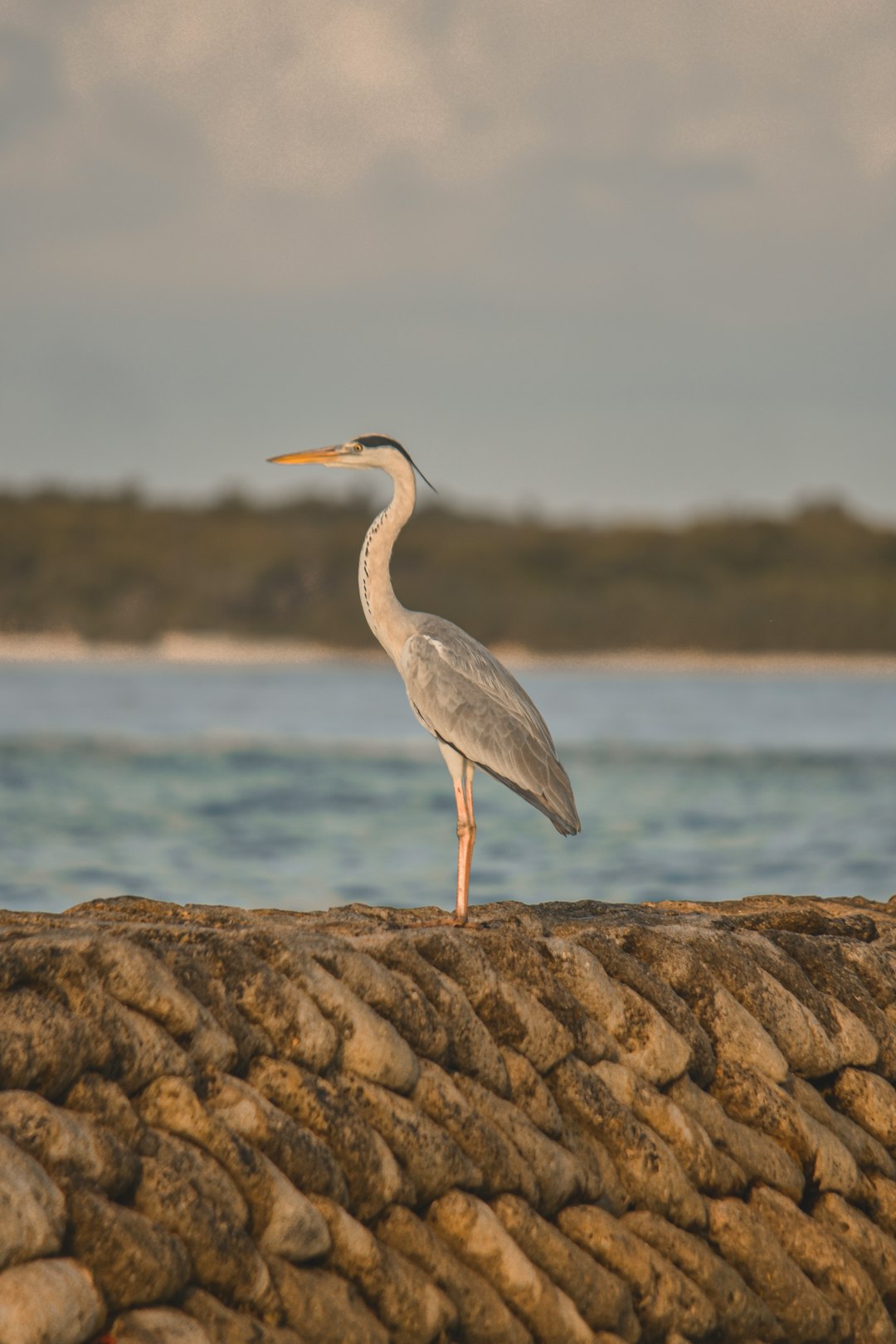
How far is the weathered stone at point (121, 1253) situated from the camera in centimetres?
282

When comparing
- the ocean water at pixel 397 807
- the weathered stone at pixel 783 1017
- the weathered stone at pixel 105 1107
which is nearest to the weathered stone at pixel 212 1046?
the weathered stone at pixel 105 1107

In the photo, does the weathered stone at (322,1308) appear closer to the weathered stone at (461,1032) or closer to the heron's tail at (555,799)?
the weathered stone at (461,1032)

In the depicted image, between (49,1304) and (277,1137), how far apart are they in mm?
725

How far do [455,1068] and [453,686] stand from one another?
2.50 meters

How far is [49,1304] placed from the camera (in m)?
2.67

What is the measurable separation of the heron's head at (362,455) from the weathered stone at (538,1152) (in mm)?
3380

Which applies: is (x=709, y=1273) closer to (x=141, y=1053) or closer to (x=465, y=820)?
(x=141, y=1053)

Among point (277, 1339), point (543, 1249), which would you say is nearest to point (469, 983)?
point (543, 1249)

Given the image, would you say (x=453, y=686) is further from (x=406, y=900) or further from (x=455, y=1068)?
(x=406, y=900)

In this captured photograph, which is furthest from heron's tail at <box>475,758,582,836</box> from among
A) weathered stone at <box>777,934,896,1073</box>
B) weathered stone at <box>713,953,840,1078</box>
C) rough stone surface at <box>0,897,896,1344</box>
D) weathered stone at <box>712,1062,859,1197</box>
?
weathered stone at <box>712,1062,859,1197</box>

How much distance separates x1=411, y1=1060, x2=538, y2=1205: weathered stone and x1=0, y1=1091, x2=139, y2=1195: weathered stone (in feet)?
2.86

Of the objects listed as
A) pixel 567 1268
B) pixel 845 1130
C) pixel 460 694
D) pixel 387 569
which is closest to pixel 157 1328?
pixel 567 1268

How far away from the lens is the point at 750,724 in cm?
3659

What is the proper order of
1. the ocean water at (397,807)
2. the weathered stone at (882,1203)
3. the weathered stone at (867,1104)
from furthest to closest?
the ocean water at (397,807) < the weathered stone at (867,1104) < the weathered stone at (882,1203)
